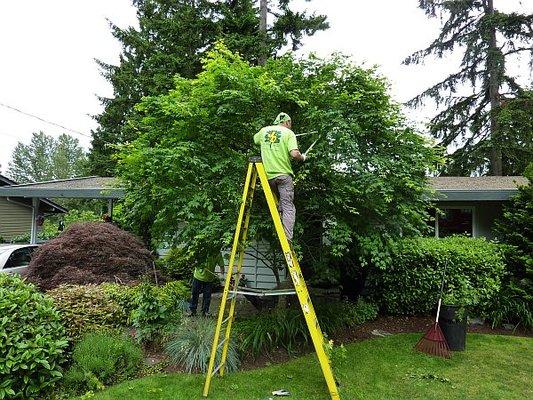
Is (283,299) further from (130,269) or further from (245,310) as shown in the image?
(130,269)

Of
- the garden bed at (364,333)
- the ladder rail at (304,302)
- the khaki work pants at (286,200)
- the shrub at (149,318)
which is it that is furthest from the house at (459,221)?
the ladder rail at (304,302)

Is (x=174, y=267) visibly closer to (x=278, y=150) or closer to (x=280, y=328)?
(x=280, y=328)

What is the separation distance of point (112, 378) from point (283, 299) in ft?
9.28

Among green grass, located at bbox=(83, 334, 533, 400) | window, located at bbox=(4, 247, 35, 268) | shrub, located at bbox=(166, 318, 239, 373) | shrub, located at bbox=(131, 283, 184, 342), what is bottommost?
green grass, located at bbox=(83, 334, 533, 400)

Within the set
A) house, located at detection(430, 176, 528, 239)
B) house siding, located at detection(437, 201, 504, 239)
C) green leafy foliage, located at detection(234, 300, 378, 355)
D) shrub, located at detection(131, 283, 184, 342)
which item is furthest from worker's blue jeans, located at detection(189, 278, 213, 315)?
house siding, located at detection(437, 201, 504, 239)

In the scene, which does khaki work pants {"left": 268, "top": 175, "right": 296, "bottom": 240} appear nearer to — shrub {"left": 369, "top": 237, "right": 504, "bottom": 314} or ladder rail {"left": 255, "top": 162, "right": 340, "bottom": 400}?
ladder rail {"left": 255, "top": 162, "right": 340, "bottom": 400}

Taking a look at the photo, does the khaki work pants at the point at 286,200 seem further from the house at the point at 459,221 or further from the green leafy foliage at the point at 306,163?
the house at the point at 459,221

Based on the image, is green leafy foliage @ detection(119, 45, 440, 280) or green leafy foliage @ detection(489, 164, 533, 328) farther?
green leafy foliage @ detection(489, 164, 533, 328)

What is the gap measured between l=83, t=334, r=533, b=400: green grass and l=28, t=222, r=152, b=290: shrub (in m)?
3.11

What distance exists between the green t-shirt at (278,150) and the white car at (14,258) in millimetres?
7439

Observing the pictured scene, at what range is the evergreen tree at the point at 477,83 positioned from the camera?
16906mm

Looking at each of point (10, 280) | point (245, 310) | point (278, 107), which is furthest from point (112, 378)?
point (278, 107)

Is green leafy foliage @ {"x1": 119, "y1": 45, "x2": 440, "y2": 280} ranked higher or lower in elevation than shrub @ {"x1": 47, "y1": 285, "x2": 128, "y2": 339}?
higher

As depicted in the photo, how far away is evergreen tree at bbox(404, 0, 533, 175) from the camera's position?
16.9 metres
